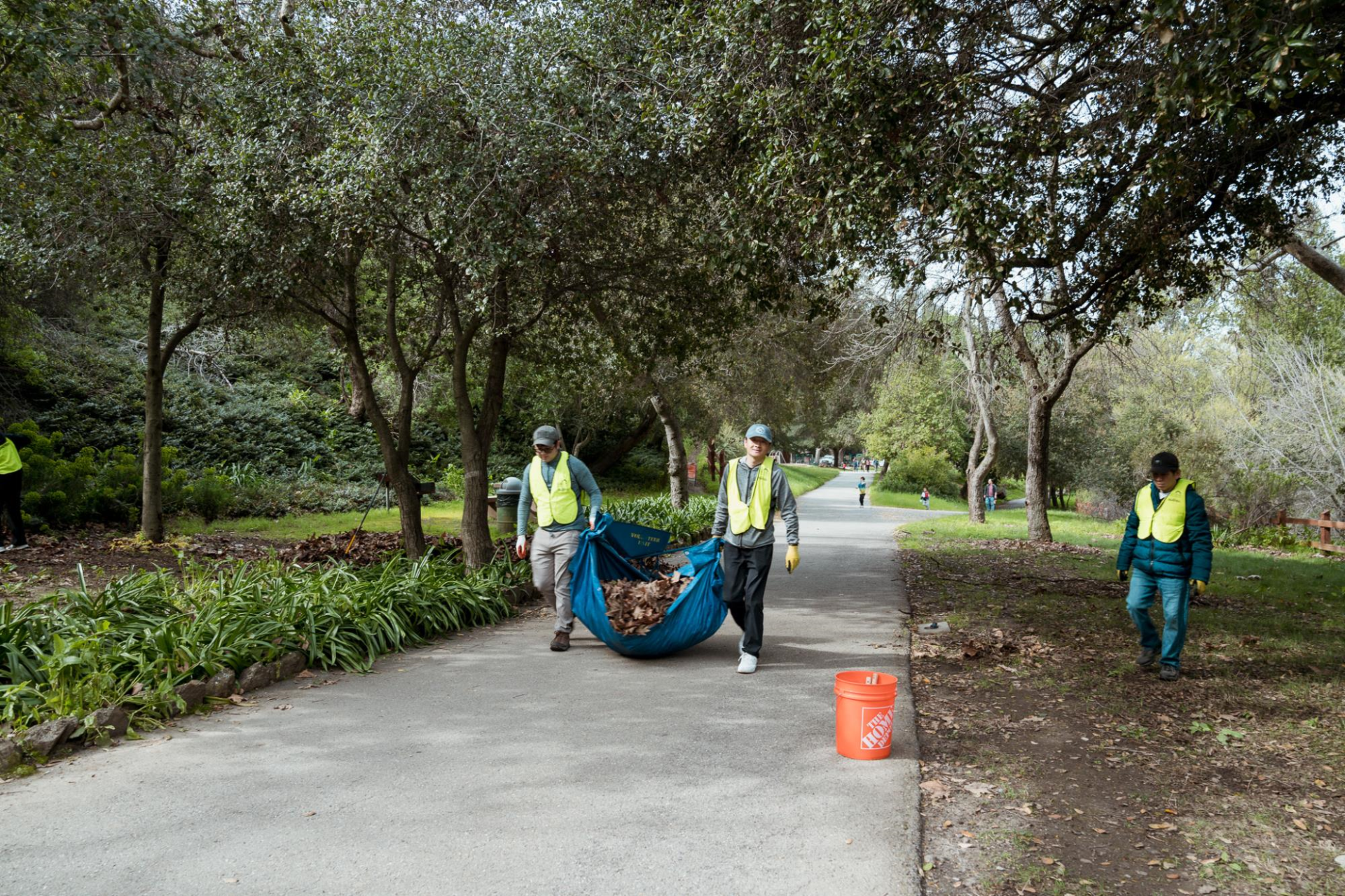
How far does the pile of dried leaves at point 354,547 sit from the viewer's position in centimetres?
1194

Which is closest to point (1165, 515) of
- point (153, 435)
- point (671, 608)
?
point (671, 608)

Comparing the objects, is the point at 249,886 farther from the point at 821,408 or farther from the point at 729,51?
the point at 821,408

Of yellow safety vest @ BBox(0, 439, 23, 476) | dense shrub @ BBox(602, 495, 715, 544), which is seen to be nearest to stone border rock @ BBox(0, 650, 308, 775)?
yellow safety vest @ BBox(0, 439, 23, 476)

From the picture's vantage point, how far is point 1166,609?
6398 mm

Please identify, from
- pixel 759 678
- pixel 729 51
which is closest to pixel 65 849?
pixel 759 678

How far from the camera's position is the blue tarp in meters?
6.80

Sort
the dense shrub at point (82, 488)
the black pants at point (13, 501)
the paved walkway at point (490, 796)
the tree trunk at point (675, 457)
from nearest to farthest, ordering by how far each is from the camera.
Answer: the paved walkway at point (490, 796) < the black pants at point (13, 501) < the dense shrub at point (82, 488) < the tree trunk at point (675, 457)

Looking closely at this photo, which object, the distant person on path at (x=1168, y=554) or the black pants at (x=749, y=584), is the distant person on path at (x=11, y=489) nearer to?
the black pants at (x=749, y=584)

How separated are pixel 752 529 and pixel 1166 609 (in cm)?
296

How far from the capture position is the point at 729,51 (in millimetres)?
7621

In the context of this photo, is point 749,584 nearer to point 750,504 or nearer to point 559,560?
point 750,504

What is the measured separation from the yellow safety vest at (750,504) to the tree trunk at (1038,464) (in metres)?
12.3

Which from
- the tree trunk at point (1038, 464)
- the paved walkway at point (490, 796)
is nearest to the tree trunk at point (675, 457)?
the tree trunk at point (1038, 464)

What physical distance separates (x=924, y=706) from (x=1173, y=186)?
17.2ft
